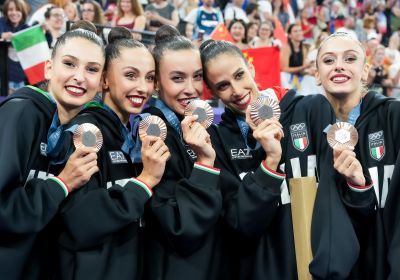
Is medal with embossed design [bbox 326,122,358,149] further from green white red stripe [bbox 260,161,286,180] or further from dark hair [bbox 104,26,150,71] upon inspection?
dark hair [bbox 104,26,150,71]

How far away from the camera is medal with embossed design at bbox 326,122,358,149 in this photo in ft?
7.72

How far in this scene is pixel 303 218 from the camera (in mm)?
2414

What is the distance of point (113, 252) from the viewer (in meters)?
2.37

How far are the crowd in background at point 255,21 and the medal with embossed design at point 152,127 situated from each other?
2.67m

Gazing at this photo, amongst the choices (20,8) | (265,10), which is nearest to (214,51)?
(20,8)

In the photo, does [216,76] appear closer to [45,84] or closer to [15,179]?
[45,84]

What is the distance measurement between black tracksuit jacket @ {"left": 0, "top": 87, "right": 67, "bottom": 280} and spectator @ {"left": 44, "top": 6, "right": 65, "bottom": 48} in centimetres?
418

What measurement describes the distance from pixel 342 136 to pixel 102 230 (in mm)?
1029

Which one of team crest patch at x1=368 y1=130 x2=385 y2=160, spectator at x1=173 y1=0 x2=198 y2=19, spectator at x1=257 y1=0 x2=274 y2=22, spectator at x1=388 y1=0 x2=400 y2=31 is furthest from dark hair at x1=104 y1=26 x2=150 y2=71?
spectator at x1=388 y1=0 x2=400 y2=31

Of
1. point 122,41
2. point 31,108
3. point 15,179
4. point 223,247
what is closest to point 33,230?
point 15,179

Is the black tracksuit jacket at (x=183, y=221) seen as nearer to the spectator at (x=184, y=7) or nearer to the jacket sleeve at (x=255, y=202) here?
the jacket sleeve at (x=255, y=202)

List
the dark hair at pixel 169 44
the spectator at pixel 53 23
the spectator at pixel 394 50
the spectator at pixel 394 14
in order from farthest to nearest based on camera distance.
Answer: the spectator at pixel 394 14 < the spectator at pixel 394 50 < the spectator at pixel 53 23 < the dark hair at pixel 169 44

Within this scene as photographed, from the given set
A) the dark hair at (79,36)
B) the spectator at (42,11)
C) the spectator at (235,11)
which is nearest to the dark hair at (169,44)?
the dark hair at (79,36)

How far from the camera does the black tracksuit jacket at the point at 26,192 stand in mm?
2215
